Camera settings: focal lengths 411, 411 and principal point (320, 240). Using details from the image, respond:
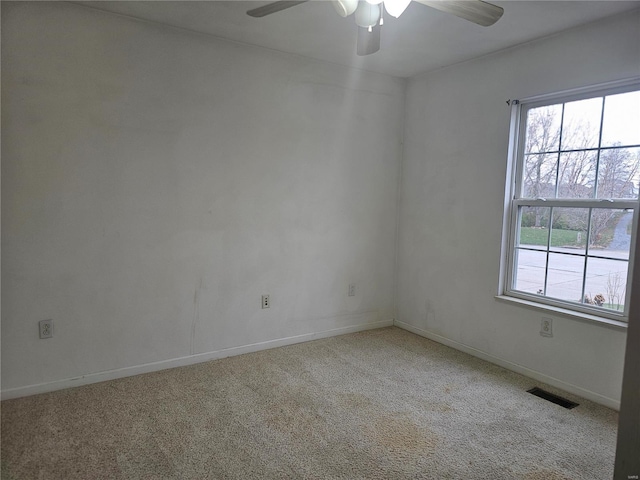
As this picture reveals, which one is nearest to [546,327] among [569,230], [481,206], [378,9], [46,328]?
[569,230]

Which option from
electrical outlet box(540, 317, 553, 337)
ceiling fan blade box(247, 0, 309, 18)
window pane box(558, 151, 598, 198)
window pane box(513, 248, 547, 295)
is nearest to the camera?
ceiling fan blade box(247, 0, 309, 18)

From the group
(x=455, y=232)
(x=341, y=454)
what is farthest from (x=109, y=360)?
(x=455, y=232)

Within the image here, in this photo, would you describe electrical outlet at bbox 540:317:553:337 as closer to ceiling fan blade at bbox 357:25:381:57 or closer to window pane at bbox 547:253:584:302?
window pane at bbox 547:253:584:302

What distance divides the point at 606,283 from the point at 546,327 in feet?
1.57

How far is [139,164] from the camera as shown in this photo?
2.77 meters

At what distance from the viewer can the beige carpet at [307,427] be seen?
1920mm

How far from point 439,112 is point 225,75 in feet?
5.99

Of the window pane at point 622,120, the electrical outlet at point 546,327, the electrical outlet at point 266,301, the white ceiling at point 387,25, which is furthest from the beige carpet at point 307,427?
the white ceiling at point 387,25

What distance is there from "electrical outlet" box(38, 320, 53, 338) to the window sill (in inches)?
122

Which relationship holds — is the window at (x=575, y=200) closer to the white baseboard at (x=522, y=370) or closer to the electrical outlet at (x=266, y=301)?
the white baseboard at (x=522, y=370)

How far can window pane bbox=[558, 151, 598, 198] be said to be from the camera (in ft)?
8.70

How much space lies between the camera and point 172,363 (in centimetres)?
298

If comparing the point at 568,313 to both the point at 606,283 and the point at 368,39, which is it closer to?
the point at 606,283

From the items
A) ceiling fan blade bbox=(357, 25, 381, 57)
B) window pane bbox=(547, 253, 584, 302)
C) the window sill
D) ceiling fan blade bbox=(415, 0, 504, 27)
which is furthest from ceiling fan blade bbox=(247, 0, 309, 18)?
the window sill
